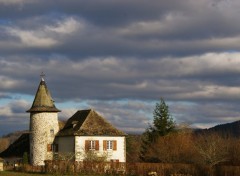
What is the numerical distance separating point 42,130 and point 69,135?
155 inches

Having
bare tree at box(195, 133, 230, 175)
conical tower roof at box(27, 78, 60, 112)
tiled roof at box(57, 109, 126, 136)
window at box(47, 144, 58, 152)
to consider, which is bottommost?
bare tree at box(195, 133, 230, 175)

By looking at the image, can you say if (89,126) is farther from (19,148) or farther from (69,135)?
(19,148)

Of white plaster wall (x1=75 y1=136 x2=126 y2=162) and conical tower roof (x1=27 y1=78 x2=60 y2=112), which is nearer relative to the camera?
white plaster wall (x1=75 y1=136 x2=126 y2=162)

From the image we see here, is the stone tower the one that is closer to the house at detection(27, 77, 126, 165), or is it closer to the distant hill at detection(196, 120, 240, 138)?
the house at detection(27, 77, 126, 165)

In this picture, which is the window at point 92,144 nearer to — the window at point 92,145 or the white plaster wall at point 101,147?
the window at point 92,145

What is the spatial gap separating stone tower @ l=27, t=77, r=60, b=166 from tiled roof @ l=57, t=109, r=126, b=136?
167cm

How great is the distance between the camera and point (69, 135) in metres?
71.6

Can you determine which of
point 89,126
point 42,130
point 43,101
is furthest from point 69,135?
point 43,101

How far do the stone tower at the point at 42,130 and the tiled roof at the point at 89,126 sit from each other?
5.48 feet

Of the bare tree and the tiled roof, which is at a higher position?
the tiled roof

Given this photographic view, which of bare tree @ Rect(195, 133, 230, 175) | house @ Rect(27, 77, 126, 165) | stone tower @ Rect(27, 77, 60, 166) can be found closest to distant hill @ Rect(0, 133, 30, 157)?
house @ Rect(27, 77, 126, 165)

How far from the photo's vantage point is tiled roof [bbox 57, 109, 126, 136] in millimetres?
71062

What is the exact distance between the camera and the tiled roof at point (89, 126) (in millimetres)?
71062

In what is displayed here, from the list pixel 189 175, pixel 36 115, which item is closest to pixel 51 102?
pixel 36 115
